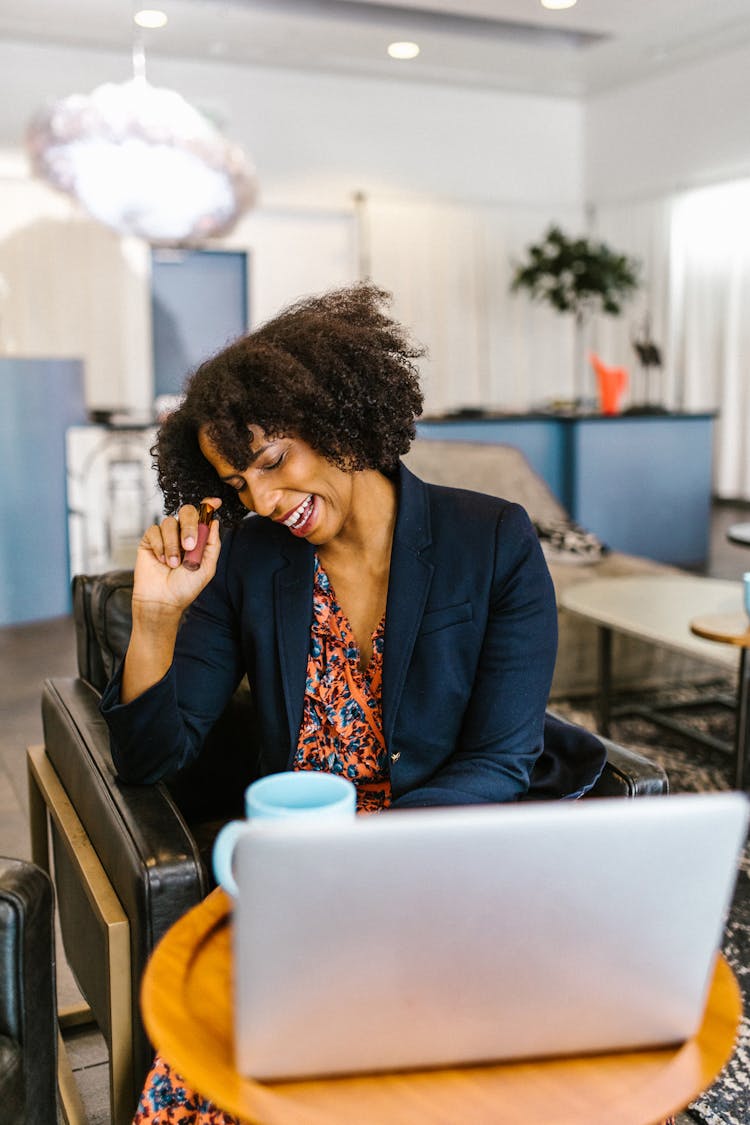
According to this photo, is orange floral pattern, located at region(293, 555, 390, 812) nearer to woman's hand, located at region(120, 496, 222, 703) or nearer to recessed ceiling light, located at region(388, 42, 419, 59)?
woman's hand, located at region(120, 496, 222, 703)

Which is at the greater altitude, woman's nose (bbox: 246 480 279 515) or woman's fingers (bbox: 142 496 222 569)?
woman's nose (bbox: 246 480 279 515)

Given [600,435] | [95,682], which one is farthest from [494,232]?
[95,682]

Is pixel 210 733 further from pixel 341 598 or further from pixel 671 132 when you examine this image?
pixel 671 132

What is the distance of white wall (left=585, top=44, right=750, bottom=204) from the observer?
Answer: 316 inches

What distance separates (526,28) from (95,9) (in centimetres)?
309

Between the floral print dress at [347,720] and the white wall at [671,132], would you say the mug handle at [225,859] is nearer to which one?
the floral print dress at [347,720]

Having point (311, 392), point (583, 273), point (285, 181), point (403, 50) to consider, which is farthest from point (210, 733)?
point (285, 181)

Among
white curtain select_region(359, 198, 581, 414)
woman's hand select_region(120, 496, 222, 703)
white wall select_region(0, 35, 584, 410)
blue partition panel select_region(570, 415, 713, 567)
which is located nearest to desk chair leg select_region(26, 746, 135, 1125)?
woman's hand select_region(120, 496, 222, 703)

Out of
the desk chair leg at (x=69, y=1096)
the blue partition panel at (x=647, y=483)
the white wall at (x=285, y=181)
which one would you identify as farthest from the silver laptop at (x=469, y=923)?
the white wall at (x=285, y=181)

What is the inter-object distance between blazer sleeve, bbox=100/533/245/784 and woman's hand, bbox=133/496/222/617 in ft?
0.31

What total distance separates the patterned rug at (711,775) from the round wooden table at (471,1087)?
40.9 inches

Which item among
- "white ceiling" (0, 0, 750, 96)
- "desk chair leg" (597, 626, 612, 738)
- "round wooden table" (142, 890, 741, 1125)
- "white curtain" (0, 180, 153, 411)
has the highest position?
"white ceiling" (0, 0, 750, 96)

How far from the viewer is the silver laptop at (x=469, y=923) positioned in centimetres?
67

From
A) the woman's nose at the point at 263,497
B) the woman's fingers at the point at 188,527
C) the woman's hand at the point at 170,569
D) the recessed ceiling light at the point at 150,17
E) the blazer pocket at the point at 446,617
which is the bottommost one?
the blazer pocket at the point at 446,617
